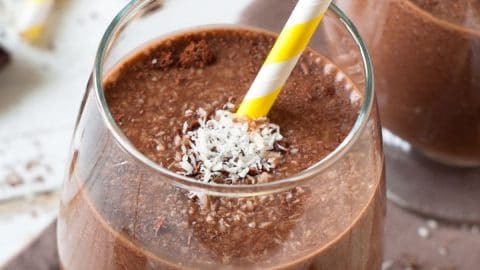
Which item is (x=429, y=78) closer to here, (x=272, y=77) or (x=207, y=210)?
(x=272, y=77)

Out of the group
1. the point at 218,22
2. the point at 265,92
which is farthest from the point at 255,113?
the point at 218,22

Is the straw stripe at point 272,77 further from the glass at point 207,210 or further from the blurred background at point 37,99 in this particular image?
the blurred background at point 37,99

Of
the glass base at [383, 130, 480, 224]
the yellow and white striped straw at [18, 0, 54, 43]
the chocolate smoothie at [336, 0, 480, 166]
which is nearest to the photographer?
the chocolate smoothie at [336, 0, 480, 166]

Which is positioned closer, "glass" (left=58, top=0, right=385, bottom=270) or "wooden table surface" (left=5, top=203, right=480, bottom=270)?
"glass" (left=58, top=0, right=385, bottom=270)

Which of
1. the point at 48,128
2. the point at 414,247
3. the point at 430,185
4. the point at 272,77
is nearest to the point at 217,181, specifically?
the point at 272,77

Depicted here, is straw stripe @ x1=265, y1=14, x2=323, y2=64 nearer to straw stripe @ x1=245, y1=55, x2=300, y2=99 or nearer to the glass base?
straw stripe @ x1=245, y1=55, x2=300, y2=99

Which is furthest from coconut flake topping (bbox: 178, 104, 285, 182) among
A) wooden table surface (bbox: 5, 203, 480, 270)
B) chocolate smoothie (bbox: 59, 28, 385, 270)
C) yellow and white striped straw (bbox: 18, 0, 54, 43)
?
yellow and white striped straw (bbox: 18, 0, 54, 43)

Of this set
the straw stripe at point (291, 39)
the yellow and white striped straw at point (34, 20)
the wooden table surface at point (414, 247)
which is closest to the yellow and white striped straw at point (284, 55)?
the straw stripe at point (291, 39)
